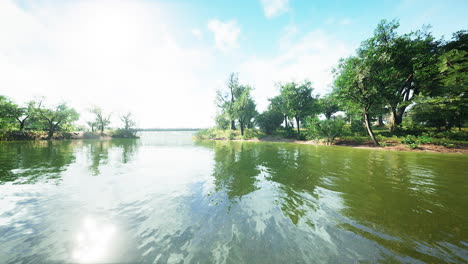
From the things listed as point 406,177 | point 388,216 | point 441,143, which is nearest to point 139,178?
point 388,216

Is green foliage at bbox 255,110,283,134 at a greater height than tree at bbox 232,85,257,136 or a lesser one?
lesser

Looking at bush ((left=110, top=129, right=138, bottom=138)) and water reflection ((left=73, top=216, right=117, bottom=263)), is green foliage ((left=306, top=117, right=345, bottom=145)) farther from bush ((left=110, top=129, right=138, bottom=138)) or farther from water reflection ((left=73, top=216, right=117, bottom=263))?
bush ((left=110, top=129, right=138, bottom=138))

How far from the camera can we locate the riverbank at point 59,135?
3445cm

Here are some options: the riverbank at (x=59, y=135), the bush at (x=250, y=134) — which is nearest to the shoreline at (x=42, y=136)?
the riverbank at (x=59, y=135)

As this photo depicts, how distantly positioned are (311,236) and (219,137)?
5026 centimetres

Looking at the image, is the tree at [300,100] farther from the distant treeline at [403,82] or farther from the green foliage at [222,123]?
the green foliage at [222,123]

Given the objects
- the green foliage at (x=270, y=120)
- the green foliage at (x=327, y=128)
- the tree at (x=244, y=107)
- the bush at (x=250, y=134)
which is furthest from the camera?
the green foliage at (x=270, y=120)

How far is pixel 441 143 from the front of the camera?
19.0 meters

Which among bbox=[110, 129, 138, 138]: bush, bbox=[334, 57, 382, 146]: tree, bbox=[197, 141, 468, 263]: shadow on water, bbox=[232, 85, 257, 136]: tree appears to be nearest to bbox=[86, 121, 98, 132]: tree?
bbox=[110, 129, 138, 138]: bush

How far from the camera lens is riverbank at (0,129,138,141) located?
34.5 meters

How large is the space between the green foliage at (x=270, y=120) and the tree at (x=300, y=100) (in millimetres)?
9207

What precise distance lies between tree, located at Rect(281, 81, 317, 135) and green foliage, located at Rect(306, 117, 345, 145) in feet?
32.7

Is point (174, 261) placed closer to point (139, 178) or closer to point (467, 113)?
point (139, 178)

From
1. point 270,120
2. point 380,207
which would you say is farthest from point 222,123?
point 380,207
